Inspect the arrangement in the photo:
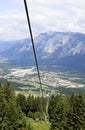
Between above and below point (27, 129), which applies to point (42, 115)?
below

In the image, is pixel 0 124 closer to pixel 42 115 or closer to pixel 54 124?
pixel 54 124

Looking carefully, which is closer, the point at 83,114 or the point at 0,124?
the point at 0,124

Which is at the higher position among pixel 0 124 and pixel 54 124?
pixel 0 124

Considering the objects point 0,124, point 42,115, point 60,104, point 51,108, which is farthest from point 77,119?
point 42,115

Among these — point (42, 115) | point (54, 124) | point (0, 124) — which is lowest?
point (42, 115)

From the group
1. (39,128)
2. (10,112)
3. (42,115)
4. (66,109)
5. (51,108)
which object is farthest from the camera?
(42,115)

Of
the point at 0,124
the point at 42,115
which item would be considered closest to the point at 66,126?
the point at 0,124

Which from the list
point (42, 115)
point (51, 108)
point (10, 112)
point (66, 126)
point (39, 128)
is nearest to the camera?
point (10, 112)

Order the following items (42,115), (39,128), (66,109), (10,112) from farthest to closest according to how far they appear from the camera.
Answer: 1. (42,115)
2. (39,128)
3. (66,109)
4. (10,112)

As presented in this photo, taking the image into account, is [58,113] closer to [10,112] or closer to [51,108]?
[10,112]
